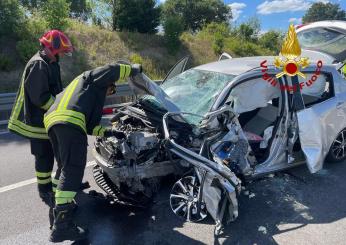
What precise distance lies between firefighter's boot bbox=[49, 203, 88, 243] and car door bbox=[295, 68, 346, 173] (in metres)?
2.84

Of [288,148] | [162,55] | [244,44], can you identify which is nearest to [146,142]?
[288,148]

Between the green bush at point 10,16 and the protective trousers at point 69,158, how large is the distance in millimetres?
10519

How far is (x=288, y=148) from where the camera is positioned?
459cm

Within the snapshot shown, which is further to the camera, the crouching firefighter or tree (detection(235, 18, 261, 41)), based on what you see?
tree (detection(235, 18, 261, 41))

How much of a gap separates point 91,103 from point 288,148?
8.16 ft

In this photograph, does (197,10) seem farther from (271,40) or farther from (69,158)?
(69,158)

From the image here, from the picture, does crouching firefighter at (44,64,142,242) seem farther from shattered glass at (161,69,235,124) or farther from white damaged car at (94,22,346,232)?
shattered glass at (161,69,235,124)

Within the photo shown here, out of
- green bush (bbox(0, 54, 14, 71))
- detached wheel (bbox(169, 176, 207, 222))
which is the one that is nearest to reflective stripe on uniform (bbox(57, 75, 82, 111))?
detached wheel (bbox(169, 176, 207, 222))

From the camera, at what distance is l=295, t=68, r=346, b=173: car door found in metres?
4.60

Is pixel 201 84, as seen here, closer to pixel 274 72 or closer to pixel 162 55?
pixel 274 72

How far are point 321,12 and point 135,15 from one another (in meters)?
77.6

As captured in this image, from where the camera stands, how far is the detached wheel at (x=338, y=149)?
5.28 meters

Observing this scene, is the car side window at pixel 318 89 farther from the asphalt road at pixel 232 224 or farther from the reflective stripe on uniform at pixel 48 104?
the reflective stripe on uniform at pixel 48 104
